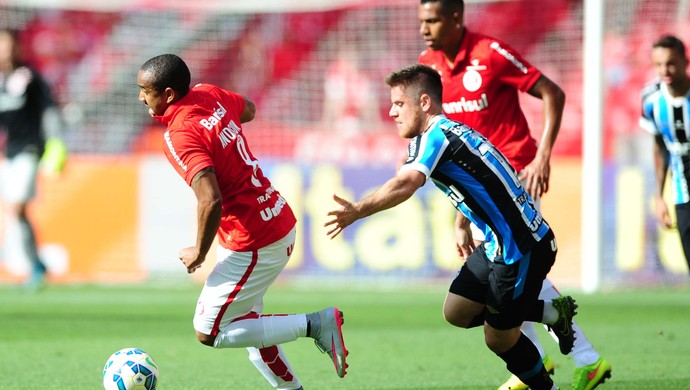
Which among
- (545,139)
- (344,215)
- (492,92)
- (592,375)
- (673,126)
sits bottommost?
(592,375)

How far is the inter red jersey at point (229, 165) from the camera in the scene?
563 cm

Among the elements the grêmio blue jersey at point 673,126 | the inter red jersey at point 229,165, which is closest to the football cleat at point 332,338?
the inter red jersey at point 229,165

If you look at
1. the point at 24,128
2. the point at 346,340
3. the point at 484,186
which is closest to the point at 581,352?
the point at 484,186

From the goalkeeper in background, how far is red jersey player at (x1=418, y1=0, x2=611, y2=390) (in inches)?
272

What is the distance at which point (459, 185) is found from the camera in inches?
214

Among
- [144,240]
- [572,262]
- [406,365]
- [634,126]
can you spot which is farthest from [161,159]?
[406,365]

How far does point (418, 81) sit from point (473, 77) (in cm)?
151

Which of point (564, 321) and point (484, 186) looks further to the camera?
point (564, 321)

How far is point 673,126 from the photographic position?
8328 mm

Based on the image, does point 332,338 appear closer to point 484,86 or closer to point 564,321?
point 564,321

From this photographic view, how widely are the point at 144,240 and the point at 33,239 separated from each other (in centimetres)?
223

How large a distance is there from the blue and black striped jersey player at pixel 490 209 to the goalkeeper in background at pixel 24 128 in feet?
26.4

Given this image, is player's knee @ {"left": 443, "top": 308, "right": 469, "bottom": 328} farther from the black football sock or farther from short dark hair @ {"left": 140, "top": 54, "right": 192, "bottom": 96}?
short dark hair @ {"left": 140, "top": 54, "right": 192, "bottom": 96}

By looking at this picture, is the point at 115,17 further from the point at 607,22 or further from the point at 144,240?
the point at 607,22
